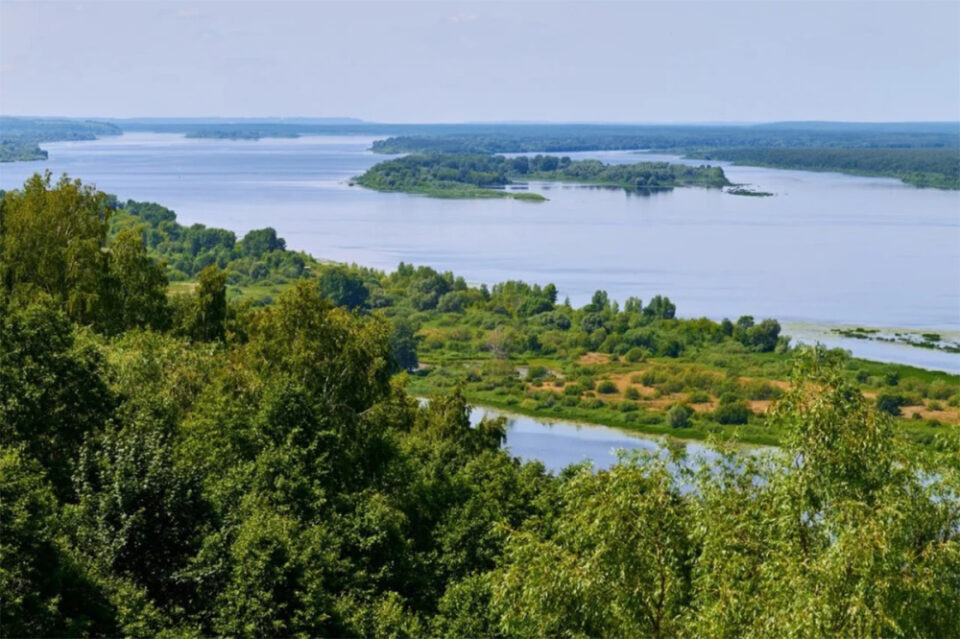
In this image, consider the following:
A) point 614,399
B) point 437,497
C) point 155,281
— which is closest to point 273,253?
point 614,399

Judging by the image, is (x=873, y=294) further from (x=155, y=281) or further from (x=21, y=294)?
(x=21, y=294)

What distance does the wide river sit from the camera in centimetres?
5228

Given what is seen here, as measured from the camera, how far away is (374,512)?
Result: 12.6 meters

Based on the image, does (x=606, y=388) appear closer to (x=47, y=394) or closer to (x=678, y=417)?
(x=678, y=417)

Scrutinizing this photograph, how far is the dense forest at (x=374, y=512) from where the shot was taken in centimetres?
734

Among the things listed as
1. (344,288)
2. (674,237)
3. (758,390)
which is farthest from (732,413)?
(674,237)

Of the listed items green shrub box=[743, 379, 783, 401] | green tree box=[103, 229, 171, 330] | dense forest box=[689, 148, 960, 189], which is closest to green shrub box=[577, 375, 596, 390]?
green shrub box=[743, 379, 783, 401]

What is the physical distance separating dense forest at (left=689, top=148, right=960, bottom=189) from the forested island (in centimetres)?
2082

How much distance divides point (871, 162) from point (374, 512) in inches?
5366

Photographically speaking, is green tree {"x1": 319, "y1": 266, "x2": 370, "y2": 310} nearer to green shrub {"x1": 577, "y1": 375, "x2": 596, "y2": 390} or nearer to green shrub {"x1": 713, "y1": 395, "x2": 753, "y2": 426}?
green shrub {"x1": 577, "y1": 375, "x2": 596, "y2": 390}

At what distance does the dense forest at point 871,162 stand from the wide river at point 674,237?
379cm

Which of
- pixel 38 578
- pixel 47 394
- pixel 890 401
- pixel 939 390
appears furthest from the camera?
pixel 939 390

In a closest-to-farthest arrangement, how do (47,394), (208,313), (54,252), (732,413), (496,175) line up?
(47,394) → (54,252) → (208,313) → (732,413) → (496,175)

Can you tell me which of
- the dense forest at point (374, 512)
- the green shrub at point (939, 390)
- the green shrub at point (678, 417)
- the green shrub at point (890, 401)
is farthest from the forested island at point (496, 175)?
the dense forest at point (374, 512)
